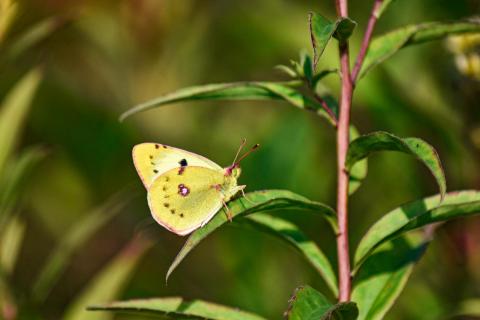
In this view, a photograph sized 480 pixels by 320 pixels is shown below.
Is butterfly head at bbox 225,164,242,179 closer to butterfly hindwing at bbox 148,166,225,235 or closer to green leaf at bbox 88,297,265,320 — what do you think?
butterfly hindwing at bbox 148,166,225,235

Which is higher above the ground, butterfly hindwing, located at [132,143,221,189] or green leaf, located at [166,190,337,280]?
butterfly hindwing, located at [132,143,221,189]

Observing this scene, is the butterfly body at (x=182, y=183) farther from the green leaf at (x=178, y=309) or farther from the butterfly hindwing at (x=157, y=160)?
the green leaf at (x=178, y=309)

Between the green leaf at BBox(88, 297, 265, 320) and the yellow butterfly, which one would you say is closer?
the green leaf at BBox(88, 297, 265, 320)

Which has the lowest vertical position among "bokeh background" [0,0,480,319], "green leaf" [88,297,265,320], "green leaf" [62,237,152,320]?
"green leaf" [88,297,265,320]

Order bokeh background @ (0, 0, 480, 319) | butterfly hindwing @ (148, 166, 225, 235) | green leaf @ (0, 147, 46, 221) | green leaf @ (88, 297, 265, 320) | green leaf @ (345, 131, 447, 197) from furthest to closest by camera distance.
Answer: bokeh background @ (0, 0, 480, 319)
green leaf @ (0, 147, 46, 221)
butterfly hindwing @ (148, 166, 225, 235)
green leaf @ (88, 297, 265, 320)
green leaf @ (345, 131, 447, 197)

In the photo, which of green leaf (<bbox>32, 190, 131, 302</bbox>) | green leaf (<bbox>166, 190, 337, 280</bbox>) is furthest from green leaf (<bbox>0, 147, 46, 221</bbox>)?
green leaf (<bbox>166, 190, 337, 280</bbox>)

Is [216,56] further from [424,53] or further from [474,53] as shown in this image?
[474,53]

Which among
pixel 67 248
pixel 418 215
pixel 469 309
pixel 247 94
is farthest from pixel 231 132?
pixel 418 215

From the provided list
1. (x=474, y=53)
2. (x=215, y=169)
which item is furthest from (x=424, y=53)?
(x=215, y=169)
